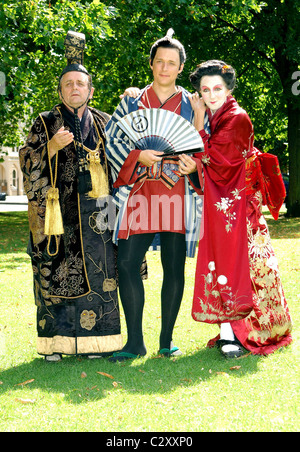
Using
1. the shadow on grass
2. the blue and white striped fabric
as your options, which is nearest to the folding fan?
the blue and white striped fabric

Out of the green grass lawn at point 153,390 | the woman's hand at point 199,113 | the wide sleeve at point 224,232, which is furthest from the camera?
the woman's hand at point 199,113

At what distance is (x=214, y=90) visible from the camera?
159 inches

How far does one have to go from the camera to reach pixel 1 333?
199 inches

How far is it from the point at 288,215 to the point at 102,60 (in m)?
7.93

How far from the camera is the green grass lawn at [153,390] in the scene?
113 inches

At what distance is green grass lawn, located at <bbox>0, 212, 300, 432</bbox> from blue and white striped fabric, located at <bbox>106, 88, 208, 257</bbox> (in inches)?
32.6

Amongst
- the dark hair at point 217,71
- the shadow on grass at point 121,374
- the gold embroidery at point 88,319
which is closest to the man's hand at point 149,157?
the dark hair at point 217,71

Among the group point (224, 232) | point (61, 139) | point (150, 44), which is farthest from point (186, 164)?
point (150, 44)

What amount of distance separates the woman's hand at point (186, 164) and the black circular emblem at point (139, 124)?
310mm

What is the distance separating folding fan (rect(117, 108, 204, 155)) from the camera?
383 cm

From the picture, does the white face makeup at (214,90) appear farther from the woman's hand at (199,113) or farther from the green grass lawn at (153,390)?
the green grass lawn at (153,390)

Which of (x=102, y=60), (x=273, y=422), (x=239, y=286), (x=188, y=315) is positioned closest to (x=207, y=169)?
(x=239, y=286)

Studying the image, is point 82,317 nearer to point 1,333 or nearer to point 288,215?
point 1,333

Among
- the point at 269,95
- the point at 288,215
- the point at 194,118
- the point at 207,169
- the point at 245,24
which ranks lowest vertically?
the point at 288,215
